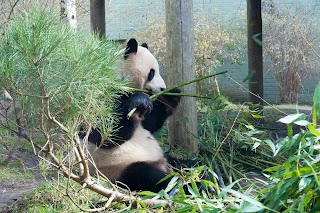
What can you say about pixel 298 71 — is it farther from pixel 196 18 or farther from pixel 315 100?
pixel 315 100

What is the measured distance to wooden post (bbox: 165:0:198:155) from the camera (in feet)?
15.8

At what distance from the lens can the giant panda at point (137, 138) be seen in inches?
159

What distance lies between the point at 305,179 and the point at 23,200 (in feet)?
8.02

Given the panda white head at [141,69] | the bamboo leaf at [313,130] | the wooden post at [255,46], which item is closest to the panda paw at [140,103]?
the panda white head at [141,69]

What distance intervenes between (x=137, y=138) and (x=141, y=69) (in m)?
0.57

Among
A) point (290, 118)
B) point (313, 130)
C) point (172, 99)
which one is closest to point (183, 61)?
point (172, 99)

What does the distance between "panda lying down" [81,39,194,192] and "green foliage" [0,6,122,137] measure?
0.84 m

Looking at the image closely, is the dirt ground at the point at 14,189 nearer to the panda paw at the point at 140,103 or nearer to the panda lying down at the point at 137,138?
the panda lying down at the point at 137,138

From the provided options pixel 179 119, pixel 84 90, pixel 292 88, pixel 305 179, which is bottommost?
pixel 292 88

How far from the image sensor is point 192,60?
4.93 metres

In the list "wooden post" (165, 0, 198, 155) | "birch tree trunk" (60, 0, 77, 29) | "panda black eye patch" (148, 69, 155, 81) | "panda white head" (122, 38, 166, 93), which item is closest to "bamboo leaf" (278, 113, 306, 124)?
"panda white head" (122, 38, 166, 93)

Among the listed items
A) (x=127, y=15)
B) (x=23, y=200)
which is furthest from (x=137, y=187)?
(x=127, y=15)

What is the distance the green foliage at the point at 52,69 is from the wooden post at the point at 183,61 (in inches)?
76.3

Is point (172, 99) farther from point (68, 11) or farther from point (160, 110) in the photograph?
point (68, 11)
